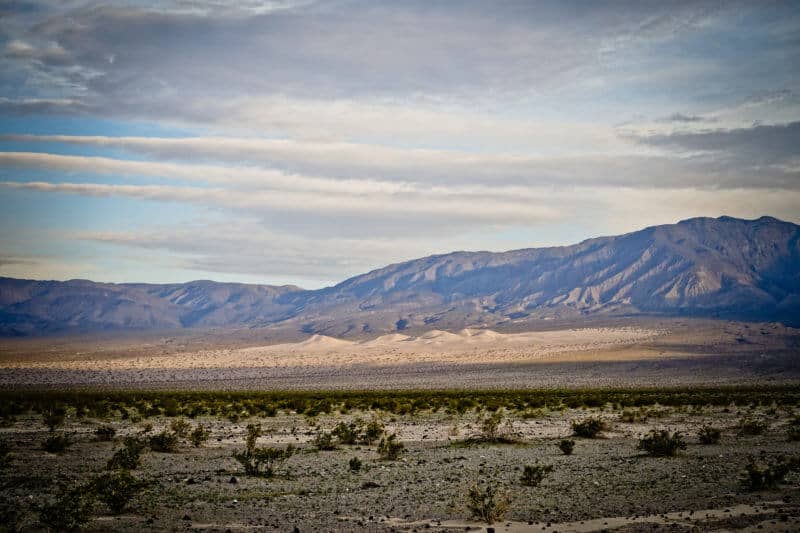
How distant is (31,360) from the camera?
12238cm

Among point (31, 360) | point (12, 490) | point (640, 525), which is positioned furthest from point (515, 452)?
point (31, 360)

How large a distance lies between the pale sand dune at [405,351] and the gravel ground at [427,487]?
312 feet

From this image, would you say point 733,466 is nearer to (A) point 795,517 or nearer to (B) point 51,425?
(A) point 795,517

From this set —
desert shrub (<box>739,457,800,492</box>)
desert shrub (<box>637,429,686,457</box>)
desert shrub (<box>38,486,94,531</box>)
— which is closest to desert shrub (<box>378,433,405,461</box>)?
desert shrub (<box>637,429,686,457</box>)

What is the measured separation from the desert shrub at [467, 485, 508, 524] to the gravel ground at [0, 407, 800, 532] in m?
0.20

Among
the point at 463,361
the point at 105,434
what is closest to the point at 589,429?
the point at 105,434

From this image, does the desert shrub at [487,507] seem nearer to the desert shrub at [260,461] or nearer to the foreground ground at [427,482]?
the foreground ground at [427,482]

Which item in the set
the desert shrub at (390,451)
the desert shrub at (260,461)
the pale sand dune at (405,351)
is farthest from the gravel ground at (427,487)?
the pale sand dune at (405,351)

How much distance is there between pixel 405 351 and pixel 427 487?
132m

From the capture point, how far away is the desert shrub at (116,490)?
13211 mm

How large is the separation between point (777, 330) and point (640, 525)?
515 feet

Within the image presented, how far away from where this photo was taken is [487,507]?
12.6 m

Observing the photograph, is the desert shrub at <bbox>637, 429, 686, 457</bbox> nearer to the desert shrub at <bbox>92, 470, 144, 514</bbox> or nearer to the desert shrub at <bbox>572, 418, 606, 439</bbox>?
the desert shrub at <bbox>572, 418, 606, 439</bbox>

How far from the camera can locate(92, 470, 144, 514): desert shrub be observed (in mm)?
13211
